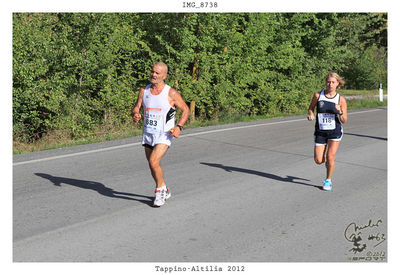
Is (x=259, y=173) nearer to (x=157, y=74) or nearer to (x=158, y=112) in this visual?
(x=158, y=112)

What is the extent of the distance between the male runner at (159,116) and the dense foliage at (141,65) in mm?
6156

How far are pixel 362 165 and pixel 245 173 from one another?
237cm

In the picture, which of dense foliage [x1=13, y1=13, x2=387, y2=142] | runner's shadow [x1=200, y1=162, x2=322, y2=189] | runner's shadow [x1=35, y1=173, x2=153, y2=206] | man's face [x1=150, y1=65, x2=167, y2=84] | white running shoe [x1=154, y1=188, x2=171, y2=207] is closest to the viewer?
man's face [x1=150, y1=65, x2=167, y2=84]

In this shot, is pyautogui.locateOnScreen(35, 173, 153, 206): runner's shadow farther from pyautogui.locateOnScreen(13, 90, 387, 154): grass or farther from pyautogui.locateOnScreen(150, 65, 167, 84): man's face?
pyautogui.locateOnScreen(13, 90, 387, 154): grass

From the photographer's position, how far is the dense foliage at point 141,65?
11.6 m

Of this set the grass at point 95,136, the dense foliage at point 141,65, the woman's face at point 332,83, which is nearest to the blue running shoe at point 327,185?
the woman's face at point 332,83

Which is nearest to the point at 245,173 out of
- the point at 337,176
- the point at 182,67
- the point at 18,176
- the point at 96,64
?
the point at 337,176

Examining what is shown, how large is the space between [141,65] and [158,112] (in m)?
8.17

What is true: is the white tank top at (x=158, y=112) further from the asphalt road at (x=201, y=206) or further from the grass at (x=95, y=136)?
the grass at (x=95, y=136)

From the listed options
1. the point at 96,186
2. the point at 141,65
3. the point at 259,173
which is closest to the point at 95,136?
the point at 141,65

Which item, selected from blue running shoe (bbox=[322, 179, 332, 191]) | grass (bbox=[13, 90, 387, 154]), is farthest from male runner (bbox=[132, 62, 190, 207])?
grass (bbox=[13, 90, 387, 154])

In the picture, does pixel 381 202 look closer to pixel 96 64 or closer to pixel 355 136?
pixel 355 136

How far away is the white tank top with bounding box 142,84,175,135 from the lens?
233 inches

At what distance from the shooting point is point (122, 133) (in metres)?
11.7
